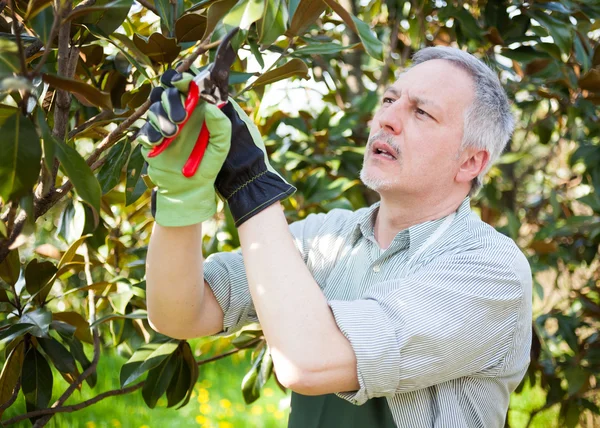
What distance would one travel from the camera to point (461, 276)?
1.29 metres

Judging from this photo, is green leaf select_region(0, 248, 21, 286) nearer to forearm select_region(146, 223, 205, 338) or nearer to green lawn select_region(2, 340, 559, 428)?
forearm select_region(146, 223, 205, 338)

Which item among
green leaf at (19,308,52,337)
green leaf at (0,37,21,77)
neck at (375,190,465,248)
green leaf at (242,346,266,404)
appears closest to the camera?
green leaf at (0,37,21,77)

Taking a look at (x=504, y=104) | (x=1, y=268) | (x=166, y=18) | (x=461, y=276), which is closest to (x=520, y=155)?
(x=504, y=104)

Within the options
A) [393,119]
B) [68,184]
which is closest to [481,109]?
[393,119]

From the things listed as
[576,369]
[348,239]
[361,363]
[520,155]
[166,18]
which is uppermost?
[166,18]

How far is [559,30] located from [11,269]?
1.40 metres

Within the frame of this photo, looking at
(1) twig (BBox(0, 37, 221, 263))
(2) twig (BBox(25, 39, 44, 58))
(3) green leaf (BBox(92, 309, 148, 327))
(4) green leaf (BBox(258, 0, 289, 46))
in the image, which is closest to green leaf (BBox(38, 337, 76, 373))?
(3) green leaf (BBox(92, 309, 148, 327))

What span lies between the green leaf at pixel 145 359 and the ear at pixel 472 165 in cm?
78

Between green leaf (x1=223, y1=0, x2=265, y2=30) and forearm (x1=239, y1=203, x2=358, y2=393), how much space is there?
310mm

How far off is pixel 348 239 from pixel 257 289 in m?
0.49

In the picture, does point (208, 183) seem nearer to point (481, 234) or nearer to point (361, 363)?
point (361, 363)

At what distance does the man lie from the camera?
118 cm

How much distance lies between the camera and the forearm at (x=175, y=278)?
1276 millimetres

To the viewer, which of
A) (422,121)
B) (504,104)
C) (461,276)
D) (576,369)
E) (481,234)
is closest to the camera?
(461,276)
